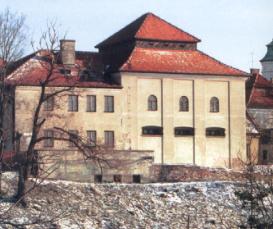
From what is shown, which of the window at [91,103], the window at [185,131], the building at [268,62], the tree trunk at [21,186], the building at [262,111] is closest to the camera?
the tree trunk at [21,186]

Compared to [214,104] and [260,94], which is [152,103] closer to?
[214,104]

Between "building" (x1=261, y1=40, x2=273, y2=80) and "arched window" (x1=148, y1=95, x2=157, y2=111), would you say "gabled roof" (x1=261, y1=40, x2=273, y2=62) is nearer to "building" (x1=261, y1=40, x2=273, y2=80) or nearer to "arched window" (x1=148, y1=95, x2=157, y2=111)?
"building" (x1=261, y1=40, x2=273, y2=80)

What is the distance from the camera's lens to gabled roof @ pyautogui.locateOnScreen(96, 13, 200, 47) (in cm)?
5947

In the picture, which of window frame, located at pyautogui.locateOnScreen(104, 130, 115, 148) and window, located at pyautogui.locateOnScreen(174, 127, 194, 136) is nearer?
window frame, located at pyautogui.locateOnScreen(104, 130, 115, 148)

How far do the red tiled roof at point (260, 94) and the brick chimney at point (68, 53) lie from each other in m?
15.8

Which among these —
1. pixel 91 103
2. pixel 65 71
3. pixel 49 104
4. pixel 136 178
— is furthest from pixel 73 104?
pixel 136 178

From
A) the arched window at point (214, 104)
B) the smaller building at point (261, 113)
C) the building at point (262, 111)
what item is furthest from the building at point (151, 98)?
the building at point (262, 111)

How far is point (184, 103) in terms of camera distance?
5856 cm

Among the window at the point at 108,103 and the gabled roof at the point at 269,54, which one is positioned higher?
the gabled roof at the point at 269,54

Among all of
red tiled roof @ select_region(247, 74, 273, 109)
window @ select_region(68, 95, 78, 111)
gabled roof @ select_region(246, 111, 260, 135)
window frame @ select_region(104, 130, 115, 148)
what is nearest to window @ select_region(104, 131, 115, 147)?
window frame @ select_region(104, 130, 115, 148)

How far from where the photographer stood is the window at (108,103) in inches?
2231

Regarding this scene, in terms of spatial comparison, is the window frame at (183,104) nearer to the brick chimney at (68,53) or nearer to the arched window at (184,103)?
the arched window at (184,103)

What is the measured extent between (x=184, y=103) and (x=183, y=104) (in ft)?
0.29

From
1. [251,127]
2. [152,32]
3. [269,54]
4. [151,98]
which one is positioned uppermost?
[269,54]
